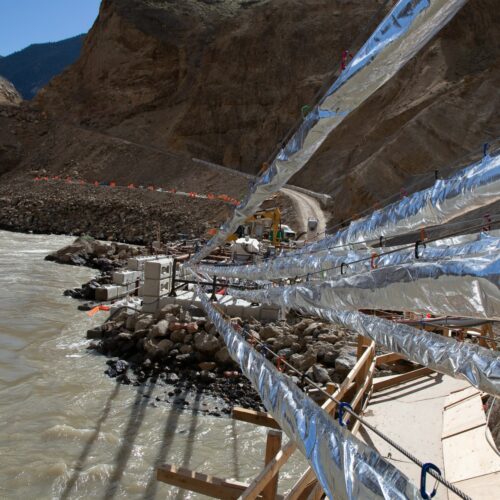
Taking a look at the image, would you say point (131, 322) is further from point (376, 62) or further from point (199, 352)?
point (376, 62)

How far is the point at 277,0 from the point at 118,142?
2377 cm

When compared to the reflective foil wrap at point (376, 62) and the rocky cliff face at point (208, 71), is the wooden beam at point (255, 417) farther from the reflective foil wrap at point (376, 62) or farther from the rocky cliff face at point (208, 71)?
the rocky cliff face at point (208, 71)

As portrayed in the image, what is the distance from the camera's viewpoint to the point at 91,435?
798cm

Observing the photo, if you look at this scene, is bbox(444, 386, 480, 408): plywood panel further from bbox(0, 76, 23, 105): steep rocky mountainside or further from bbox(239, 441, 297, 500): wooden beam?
bbox(0, 76, 23, 105): steep rocky mountainside

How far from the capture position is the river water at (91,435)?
678cm

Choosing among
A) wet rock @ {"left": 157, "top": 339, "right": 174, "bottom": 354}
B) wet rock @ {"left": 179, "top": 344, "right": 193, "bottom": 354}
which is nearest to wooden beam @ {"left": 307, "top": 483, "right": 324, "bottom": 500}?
wet rock @ {"left": 179, "top": 344, "right": 193, "bottom": 354}

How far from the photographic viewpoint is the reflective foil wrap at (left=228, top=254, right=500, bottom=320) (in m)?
2.86

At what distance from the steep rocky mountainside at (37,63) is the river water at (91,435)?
461ft

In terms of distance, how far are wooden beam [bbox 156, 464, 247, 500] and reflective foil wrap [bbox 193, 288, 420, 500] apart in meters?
1.07

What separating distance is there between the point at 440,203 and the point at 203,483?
366 centimetres

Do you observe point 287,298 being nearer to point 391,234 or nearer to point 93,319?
point 391,234

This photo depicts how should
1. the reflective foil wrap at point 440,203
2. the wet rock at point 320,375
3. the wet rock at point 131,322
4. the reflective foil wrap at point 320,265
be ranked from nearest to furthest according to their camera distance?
the reflective foil wrap at point 440,203 < the reflective foil wrap at point 320,265 < the wet rock at point 320,375 < the wet rock at point 131,322

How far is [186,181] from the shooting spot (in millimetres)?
46781

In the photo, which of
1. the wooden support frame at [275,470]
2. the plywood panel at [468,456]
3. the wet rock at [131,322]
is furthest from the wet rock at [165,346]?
the plywood panel at [468,456]
